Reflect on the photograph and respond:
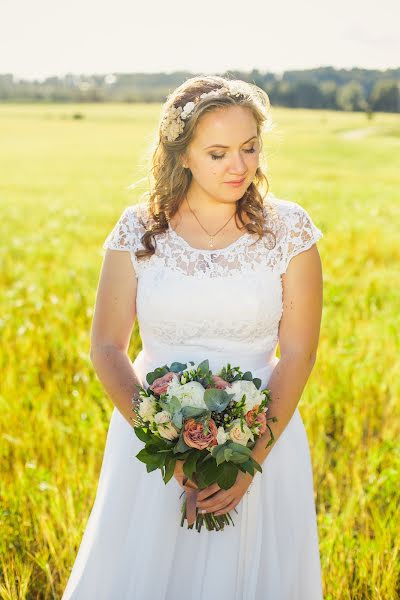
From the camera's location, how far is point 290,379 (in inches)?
115

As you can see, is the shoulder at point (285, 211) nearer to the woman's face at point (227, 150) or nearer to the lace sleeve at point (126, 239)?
A: the woman's face at point (227, 150)

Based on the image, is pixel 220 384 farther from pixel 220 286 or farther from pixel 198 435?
pixel 220 286

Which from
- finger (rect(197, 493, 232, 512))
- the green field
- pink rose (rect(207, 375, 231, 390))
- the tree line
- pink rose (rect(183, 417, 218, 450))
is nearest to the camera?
pink rose (rect(183, 417, 218, 450))

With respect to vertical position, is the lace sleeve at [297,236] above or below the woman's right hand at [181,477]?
above

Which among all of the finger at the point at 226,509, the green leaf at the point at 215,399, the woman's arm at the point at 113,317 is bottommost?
the finger at the point at 226,509

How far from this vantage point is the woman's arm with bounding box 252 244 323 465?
290cm

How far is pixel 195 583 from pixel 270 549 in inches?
12.2

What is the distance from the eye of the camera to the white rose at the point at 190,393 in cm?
248

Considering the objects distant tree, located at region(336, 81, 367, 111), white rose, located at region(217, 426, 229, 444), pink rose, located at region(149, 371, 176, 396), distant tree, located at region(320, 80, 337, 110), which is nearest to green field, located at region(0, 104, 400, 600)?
pink rose, located at region(149, 371, 176, 396)

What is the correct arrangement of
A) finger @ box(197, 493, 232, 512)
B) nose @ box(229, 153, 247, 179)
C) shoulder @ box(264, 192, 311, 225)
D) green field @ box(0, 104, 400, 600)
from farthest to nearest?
1. green field @ box(0, 104, 400, 600)
2. shoulder @ box(264, 192, 311, 225)
3. nose @ box(229, 153, 247, 179)
4. finger @ box(197, 493, 232, 512)

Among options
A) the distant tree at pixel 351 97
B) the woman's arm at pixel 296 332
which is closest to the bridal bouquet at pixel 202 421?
the woman's arm at pixel 296 332

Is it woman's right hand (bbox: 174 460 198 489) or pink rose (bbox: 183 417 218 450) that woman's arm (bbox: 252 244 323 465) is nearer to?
woman's right hand (bbox: 174 460 198 489)

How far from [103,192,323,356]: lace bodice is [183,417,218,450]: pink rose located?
22.0 inches

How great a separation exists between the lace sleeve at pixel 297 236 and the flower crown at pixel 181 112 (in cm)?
51
